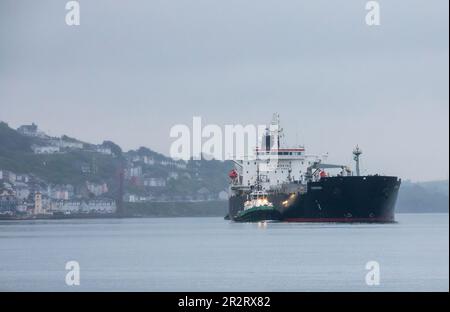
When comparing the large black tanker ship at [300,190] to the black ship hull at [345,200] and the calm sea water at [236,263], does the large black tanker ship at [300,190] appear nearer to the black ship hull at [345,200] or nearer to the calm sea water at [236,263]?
the black ship hull at [345,200]

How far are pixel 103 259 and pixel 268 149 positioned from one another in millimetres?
64493

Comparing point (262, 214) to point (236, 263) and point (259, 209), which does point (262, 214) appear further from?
point (236, 263)

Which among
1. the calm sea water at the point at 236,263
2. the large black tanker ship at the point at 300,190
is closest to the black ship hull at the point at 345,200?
the large black tanker ship at the point at 300,190

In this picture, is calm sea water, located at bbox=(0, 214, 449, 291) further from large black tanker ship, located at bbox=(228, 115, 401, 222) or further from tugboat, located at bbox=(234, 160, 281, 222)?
tugboat, located at bbox=(234, 160, 281, 222)

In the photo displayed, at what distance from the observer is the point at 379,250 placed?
235 feet

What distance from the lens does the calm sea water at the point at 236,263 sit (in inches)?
2009

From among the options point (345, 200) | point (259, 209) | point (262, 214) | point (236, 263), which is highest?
point (345, 200)

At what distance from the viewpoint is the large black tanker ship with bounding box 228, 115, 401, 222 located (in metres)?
106

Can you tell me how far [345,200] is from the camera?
351 ft

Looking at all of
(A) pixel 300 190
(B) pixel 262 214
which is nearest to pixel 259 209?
(B) pixel 262 214

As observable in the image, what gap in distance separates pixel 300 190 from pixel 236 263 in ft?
165
